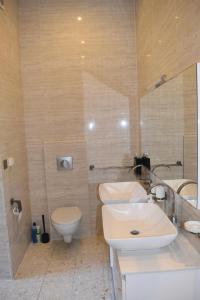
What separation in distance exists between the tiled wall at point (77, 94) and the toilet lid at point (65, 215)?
172 millimetres

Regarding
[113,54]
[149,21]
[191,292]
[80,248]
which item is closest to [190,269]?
[191,292]

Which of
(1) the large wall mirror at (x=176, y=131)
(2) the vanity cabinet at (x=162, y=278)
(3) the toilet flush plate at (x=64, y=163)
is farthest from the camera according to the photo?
(3) the toilet flush plate at (x=64, y=163)

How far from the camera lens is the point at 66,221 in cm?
270

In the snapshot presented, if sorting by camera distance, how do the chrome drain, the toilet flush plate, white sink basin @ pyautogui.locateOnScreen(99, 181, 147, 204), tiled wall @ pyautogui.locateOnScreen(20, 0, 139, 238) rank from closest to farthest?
the chrome drain
white sink basin @ pyautogui.locateOnScreen(99, 181, 147, 204)
tiled wall @ pyautogui.locateOnScreen(20, 0, 139, 238)
the toilet flush plate

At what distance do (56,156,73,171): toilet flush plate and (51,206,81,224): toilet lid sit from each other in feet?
1.65

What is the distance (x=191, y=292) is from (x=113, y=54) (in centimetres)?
263

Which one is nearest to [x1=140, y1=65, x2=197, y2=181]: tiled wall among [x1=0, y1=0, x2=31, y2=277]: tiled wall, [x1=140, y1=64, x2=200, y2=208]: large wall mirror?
[x1=140, y1=64, x2=200, y2=208]: large wall mirror

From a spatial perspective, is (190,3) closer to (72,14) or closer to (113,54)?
(113,54)

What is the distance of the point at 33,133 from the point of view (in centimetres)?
309

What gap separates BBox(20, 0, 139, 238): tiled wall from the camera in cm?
297

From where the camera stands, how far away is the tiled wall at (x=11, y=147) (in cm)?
236

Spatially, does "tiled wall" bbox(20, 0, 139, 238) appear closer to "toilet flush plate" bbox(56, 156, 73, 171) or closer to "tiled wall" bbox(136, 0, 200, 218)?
"toilet flush plate" bbox(56, 156, 73, 171)

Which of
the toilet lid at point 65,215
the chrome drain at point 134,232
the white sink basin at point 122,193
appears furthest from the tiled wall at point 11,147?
the chrome drain at point 134,232

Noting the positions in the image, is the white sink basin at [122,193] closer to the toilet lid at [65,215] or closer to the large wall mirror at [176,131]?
the large wall mirror at [176,131]
